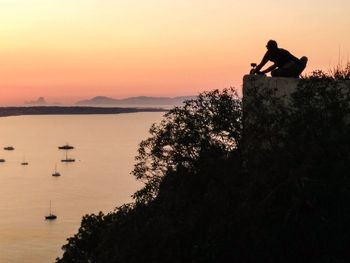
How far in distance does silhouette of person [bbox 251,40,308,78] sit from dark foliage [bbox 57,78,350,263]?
6.64 feet

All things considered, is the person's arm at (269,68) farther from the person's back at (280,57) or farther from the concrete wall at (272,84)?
the concrete wall at (272,84)

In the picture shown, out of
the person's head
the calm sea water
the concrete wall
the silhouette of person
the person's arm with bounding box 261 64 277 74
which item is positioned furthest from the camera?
the calm sea water

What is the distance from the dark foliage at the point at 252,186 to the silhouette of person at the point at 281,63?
2025 millimetres

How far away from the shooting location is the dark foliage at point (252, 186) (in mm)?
13352

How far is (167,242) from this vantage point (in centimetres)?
1502

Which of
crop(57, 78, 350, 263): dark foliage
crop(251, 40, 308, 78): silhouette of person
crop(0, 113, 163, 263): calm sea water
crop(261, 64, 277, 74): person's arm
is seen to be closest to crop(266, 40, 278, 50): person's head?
crop(251, 40, 308, 78): silhouette of person

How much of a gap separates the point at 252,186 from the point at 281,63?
6192mm

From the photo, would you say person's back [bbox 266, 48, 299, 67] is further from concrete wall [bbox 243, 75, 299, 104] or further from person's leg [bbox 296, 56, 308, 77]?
concrete wall [bbox 243, 75, 299, 104]

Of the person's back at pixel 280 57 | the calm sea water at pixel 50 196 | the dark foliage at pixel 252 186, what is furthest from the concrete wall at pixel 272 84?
the calm sea water at pixel 50 196

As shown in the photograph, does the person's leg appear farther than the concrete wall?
Yes

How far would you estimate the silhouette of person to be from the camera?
61.2 ft

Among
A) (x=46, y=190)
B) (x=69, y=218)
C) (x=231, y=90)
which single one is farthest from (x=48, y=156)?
(x=231, y=90)

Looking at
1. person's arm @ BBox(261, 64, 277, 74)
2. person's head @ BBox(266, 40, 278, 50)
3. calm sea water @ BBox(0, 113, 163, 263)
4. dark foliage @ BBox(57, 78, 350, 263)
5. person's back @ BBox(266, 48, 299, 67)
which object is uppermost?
person's head @ BBox(266, 40, 278, 50)

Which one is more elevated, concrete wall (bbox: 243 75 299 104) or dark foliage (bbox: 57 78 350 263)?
concrete wall (bbox: 243 75 299 104)
